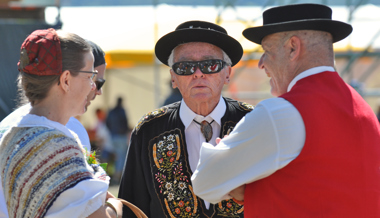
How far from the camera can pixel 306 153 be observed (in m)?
2.00

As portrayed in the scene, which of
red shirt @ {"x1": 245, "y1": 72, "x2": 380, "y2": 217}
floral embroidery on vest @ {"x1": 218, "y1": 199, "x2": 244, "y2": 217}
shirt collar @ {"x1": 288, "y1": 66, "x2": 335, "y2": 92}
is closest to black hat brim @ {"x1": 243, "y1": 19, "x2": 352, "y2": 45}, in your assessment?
shirt collar @ {"x1": 288, "y1": 66, "x2": 335, "y2": 92}

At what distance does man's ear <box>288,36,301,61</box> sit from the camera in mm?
2193

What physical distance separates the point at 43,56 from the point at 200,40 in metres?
1.07

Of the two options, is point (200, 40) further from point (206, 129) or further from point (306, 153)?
point (306, 153)

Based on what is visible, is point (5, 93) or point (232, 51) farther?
point (5, 93)

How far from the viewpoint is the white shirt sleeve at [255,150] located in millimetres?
2008

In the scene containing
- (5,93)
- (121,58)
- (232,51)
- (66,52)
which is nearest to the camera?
(66,52)

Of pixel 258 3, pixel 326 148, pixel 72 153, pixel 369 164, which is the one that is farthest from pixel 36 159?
pixel 258 3

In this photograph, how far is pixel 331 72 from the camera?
2.17m

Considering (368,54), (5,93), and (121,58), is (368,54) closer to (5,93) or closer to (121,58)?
(121,58)

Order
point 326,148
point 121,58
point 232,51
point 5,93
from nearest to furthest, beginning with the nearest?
1. point 326,148
2. point 232,51
3. point 5,93
4. point 121,58

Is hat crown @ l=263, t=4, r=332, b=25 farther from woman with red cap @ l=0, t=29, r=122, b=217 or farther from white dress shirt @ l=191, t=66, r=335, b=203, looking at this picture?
woman with red cap @ l=0, t=29, r=122, b=217

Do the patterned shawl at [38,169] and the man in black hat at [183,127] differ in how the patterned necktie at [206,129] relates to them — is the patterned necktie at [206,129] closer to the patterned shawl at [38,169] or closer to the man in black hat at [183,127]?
the man in black hat at [183,127]

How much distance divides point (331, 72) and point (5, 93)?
15.6 ft
